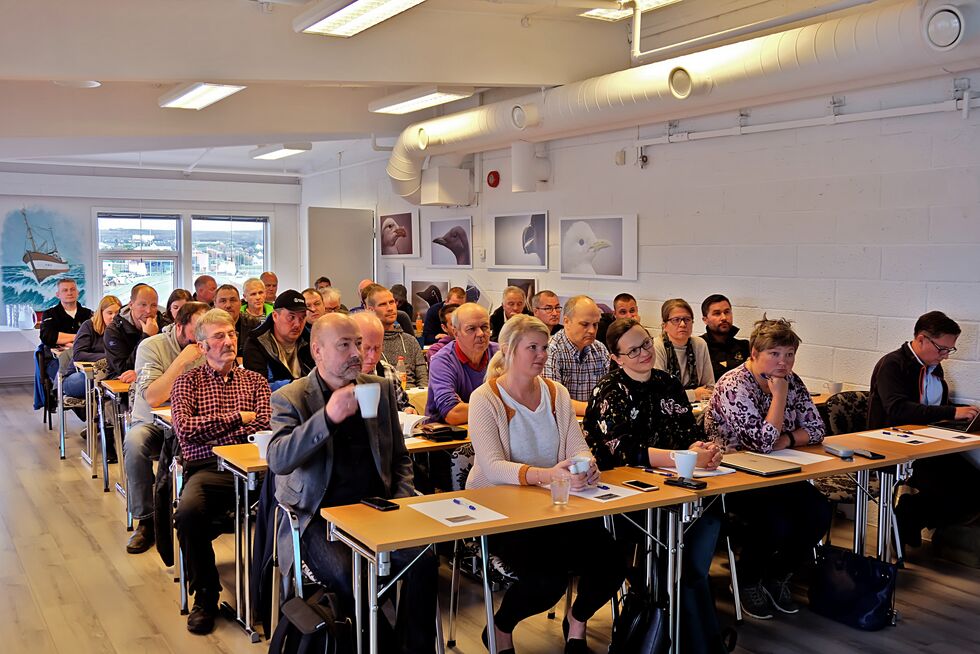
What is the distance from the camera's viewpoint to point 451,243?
10070 millimetres

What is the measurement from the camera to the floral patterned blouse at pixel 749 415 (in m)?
4.06

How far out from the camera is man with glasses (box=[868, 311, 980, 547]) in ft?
16.2

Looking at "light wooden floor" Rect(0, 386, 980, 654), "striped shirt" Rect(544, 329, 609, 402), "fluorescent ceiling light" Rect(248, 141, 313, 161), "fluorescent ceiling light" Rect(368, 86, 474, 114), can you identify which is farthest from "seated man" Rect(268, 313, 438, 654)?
"fluorescent ceiling light" Rect(248, 141, 313, 161)

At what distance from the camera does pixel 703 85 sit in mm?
5840

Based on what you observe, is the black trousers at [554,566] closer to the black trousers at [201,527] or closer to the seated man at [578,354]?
the black trousers at [201,527]

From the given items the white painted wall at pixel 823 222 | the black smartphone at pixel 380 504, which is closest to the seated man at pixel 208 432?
the black smartphone at pixel 380 504

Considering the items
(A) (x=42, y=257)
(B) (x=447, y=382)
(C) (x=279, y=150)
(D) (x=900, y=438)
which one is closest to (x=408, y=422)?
(B) (x=447, y=382)

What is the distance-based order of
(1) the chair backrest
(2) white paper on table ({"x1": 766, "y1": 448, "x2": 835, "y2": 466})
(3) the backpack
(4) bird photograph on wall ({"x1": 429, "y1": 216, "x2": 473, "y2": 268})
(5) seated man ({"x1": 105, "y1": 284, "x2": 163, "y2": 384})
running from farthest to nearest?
(4) bird photograph on wall ({"x1": 429, "y1": 216, "x2": 473, "y2": 268}) → (5) seated man ({"x1": 105, "y1": 284, "x2": 163, "y2": 384}) → (1) the chair backrest → (2) white paper on table ({"x1": 766, "y1": 448, "x2": 835, "y2": 466}) → (3) the backpack

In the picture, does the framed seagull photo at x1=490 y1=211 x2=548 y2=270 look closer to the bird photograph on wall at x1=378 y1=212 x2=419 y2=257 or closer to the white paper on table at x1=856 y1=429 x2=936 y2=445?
the bird photograph on wall at x1=378 y1=212 x2=419 y2=257

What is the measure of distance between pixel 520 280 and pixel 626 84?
2952mm

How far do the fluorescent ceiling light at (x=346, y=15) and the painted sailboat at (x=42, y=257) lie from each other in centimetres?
808

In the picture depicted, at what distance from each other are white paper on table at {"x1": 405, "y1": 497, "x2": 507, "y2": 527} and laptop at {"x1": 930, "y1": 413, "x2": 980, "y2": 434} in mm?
3143

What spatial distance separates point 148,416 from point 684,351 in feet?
10.9

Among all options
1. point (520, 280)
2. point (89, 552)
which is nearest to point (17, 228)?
point (520, 280)
